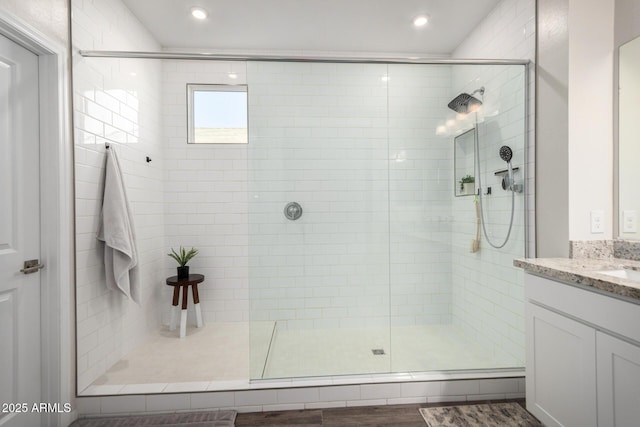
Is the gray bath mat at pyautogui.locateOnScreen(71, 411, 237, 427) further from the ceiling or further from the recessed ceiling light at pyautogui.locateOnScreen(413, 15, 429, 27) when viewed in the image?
the recessed ceiling light at pyautogui.locateOnScreen(413, 15, 429, 27)

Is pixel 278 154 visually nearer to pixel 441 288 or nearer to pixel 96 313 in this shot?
pixel 441 288

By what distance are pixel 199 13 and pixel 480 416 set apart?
129 inches

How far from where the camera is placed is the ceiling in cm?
224

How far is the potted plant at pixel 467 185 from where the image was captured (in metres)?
2.08

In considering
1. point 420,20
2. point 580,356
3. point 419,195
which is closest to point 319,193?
point 419,195

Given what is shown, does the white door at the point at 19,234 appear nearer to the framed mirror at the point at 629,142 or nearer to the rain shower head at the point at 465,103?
the rain shower head at the point at 465,103

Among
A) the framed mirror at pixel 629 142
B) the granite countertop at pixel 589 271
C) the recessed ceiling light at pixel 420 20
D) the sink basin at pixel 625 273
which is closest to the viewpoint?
the granite countertop at pixel 589 271

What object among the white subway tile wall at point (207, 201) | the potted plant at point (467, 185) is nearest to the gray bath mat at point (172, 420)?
the white subway tile wall at point (207, 201)

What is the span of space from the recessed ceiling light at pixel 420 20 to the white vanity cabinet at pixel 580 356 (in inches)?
80.4

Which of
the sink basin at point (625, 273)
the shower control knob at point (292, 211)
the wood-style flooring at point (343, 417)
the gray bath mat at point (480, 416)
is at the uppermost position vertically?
the shower control knob at point (292, 211)

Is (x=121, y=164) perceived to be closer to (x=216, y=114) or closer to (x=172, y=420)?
(x=216, y=114)

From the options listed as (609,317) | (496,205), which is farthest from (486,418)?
(496,205)

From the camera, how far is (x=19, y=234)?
1496 mm

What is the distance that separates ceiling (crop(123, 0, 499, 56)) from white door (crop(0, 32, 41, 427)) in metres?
1.22
